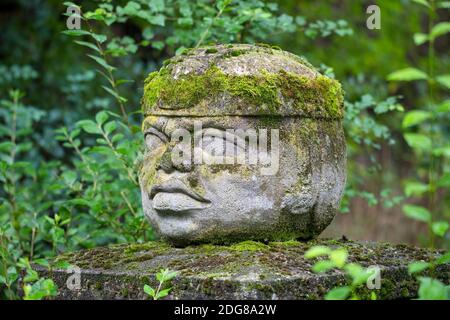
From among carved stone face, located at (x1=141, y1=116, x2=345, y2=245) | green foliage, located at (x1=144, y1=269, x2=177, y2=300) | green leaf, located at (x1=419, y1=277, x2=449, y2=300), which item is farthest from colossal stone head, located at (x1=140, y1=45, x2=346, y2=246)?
green leaf, located at (x1=419, y1=277, x2=449, y2=300)

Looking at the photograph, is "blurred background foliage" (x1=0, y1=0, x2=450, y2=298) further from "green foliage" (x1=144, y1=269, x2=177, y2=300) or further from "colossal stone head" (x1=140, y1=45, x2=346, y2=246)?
"green foliage" (x1=144, y1=269, x2=177, y2=300)

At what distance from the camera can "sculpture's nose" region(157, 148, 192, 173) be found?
11.1 feet

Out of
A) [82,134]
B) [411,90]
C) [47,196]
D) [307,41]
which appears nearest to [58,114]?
[82,134]

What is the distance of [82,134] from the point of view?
7.20 metres

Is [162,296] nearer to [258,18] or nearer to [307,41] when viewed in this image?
[258,18]

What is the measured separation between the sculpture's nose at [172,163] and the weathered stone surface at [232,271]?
14.2 inches

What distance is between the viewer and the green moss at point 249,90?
334 centimetres

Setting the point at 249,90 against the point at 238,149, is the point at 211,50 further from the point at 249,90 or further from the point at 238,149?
the point at 238,149

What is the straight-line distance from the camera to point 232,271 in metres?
3.06

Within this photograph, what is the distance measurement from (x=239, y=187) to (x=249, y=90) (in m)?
0.41

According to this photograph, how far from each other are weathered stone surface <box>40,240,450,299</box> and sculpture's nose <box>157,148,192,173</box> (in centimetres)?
36

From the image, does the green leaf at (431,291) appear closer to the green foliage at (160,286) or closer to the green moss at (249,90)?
the green foliage at (160,286)

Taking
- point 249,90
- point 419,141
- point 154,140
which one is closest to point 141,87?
point 154,140
